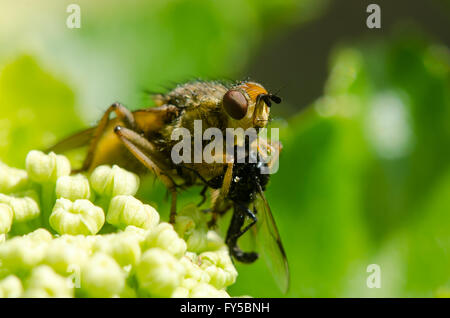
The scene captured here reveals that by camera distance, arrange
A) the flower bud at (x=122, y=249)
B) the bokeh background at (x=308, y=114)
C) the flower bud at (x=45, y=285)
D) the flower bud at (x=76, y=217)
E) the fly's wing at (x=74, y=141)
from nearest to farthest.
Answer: the flower bud at (x=45, y=285) → the flower bud at (x=122, y=249) → the flower bud at (x=76, y=217) → the fly's wing at (x=74, y=141) → the bokeh background at (x=308, y=114)

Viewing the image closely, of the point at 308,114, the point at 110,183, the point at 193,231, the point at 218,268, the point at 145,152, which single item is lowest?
the point at 218,268

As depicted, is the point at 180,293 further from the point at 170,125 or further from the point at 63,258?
the point at 170,125

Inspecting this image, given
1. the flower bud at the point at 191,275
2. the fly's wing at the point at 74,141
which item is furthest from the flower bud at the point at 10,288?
the fly's wing at the point at 74,141

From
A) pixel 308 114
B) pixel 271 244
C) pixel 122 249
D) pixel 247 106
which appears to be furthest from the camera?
pixel 308 114

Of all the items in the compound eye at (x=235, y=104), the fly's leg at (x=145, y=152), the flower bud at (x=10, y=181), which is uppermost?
the compound eye at (x=235, y=104)

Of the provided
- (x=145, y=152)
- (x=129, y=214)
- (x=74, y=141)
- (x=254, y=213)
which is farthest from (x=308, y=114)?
(x=129, y=214)

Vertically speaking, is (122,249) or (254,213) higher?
(254,213)

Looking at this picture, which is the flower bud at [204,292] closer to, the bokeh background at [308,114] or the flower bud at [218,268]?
the flower bud at [218,268]

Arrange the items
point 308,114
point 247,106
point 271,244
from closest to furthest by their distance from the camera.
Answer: point 247,106 < point 271,244 < point 308,114
